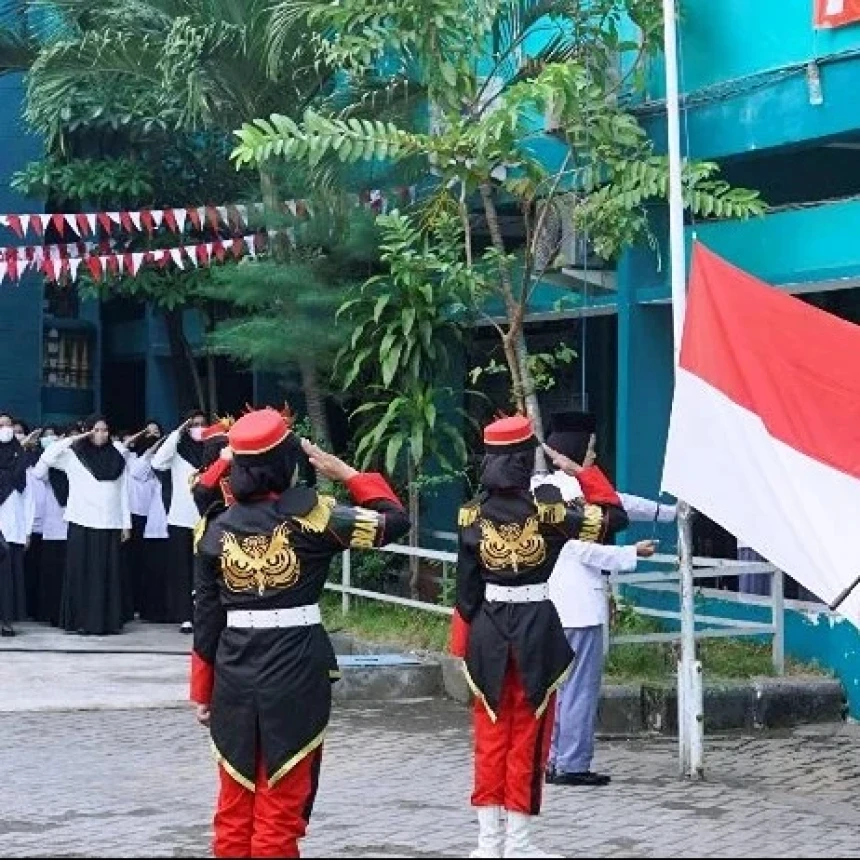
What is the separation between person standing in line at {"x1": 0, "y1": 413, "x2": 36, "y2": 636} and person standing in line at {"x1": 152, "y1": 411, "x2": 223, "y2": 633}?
1.15m

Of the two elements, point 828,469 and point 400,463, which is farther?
point 400,463

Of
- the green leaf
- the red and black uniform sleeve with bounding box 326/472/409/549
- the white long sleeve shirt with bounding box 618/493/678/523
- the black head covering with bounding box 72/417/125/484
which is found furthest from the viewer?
the black head covering with bounding box 72/417/125/484

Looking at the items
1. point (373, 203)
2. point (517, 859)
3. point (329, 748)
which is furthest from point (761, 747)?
point (373, 203)

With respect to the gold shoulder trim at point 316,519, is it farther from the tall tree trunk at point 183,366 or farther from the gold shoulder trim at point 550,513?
the tall tree trunk at point 183,366

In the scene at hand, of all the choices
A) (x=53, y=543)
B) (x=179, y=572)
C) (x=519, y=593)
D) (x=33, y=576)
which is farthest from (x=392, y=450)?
(x=519, y=593)

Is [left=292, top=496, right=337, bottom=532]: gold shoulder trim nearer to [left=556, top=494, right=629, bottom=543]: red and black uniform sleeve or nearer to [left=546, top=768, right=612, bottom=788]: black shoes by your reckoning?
[left=556, top=494, right=629, bottom=543]: red and black uniform sleeve

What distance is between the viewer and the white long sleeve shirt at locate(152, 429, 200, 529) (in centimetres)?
1634

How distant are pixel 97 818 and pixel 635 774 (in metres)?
2.76

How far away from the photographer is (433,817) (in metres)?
8.71

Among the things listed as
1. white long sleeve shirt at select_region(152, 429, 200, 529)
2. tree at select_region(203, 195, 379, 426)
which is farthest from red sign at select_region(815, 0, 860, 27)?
white long sleeve shirt at select_region(152, 429, 200, 529)

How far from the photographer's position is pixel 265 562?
652cm

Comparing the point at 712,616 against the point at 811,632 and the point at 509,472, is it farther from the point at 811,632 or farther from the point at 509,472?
the point at 509,472

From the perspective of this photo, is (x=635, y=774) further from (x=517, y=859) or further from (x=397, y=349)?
(x=397, y=349)

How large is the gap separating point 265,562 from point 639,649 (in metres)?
5.78
